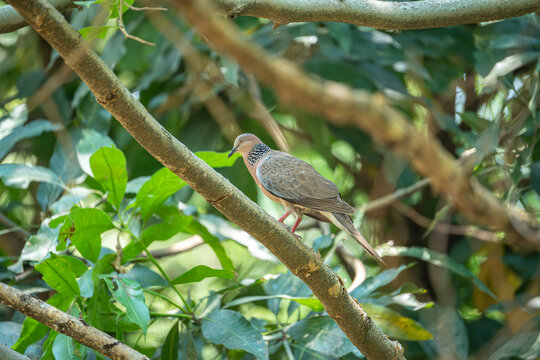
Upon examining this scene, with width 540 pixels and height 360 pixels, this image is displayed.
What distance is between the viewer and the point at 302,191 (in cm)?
282

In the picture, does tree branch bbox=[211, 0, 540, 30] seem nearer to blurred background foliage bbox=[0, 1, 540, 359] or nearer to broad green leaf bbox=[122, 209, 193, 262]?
blurred background foliage bbox=[0, 1, 540, 359]

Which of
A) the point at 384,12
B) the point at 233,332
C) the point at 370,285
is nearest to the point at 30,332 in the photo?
the point at 233,332

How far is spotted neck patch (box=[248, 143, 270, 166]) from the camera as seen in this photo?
3.34 metres

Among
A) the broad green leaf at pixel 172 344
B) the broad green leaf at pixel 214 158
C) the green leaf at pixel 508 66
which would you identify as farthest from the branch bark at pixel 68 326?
the green leaf at pixel 508 66

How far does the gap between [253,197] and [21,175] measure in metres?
1.73

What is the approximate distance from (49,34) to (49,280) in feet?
4.46

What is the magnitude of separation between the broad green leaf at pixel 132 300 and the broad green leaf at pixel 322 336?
926mm

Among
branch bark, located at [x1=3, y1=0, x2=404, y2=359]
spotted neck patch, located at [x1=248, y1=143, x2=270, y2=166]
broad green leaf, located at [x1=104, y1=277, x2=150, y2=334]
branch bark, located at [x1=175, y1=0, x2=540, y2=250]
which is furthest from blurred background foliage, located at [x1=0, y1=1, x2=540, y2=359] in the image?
branch bark, located at [x1=175, y1=0, x2=540, y2=250]

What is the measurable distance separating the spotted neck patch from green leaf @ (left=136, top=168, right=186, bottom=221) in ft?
2.24

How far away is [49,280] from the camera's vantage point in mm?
2449

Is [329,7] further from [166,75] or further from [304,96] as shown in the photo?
[166,75]

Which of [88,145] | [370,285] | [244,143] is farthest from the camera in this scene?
[244,143]

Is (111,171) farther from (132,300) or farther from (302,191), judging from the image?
(302,191)

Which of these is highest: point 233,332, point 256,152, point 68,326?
point 68,326
